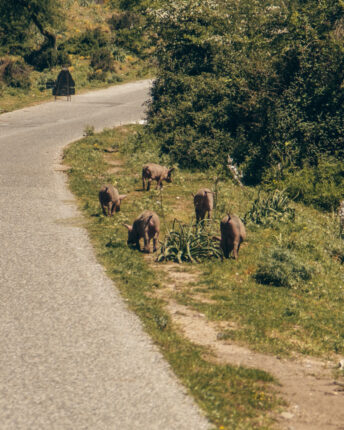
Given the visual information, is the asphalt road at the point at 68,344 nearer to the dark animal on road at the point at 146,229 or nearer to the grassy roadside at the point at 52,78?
the dark animal on road at the point at 146,229

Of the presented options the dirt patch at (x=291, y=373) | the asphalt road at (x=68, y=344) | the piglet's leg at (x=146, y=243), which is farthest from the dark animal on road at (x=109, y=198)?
the dirt patch at (x=291, y=373)

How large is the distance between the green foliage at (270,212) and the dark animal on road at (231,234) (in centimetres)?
255

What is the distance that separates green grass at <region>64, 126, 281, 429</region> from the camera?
5375 mm

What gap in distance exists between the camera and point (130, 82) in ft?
134

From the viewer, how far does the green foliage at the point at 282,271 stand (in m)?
8.84

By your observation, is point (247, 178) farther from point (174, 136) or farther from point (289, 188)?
point (174, 136)

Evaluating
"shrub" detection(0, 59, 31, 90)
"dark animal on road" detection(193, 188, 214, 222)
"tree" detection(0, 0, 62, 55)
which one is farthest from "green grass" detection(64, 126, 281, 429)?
"tree" detection(0, 0, 62, 55)

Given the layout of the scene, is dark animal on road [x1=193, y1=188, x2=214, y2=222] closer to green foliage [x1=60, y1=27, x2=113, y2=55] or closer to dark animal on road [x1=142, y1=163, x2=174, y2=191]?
dark animal on road [x1=142, y1=163, x2=174, y2=191]

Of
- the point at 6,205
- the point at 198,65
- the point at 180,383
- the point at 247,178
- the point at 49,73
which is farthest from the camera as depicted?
the point at 49,73

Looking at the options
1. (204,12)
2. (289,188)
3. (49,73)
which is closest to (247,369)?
(289,188)

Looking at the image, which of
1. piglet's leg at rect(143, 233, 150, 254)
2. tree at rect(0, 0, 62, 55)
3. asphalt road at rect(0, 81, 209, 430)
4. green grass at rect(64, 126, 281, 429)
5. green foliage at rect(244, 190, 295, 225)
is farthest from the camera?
tree at rect(0, 0, 62, 55)

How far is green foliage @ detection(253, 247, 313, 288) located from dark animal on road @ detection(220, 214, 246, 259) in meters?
0.56

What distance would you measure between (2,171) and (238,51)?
9477 millimetres

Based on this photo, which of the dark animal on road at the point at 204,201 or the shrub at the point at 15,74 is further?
the shrub at the point at 15,74
